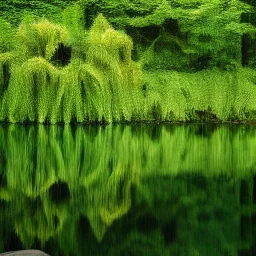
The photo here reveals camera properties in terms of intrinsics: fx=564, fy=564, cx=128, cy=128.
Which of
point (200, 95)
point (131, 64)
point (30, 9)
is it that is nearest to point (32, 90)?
point (131, 64)

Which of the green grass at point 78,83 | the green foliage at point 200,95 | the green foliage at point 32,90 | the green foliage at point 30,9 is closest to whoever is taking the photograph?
the green foliage at point 32,90

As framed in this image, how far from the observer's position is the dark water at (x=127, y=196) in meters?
2.61

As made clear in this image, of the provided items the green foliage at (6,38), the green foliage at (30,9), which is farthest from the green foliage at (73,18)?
the green foliage at (6,38)

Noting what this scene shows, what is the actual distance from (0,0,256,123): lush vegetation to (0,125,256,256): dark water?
1.55m

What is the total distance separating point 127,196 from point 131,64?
508 centimetres

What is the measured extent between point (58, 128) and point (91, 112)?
0.68 metres

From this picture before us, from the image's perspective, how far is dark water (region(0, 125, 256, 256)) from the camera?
2605mm

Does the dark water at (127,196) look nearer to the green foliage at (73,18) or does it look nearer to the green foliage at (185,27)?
the green foliage at (185,27)

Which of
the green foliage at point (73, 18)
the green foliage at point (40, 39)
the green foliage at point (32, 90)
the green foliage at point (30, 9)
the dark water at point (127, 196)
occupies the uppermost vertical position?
the green foliage at point (30, 9)

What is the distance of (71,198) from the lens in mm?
3432

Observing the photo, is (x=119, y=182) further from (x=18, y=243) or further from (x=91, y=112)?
(x=91, y=112)

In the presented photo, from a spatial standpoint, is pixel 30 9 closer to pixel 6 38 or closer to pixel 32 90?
pixel 6 38

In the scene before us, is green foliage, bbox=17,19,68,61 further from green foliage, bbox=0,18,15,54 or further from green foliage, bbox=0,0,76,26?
green foliage, bbox=0,0,76,26

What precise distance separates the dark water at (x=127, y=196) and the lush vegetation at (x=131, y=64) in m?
1.55
